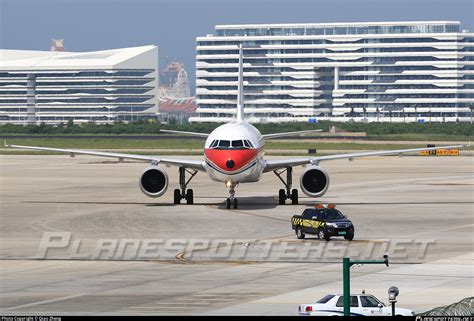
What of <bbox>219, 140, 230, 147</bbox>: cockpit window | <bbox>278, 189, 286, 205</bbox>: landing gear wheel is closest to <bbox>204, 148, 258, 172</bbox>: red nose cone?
<bbox>219, 140, 230, 147</bbox>: cockpit window

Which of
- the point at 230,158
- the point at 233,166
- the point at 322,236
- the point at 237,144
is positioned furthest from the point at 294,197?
the point at 322,236

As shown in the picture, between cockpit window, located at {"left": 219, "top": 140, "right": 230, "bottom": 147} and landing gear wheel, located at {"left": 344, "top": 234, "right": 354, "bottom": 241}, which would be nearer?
landing gear wheel, located at {"left": 344, "top": 234, "right": 354, "bottom": 241}

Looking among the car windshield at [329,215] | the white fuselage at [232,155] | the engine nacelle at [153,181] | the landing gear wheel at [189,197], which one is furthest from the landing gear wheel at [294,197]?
the car windshield at [329,215]

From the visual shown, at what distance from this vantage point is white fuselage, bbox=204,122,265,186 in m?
59.9

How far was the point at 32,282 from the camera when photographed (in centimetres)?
3603

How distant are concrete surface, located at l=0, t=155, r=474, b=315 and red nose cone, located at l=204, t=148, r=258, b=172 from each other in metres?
2.44

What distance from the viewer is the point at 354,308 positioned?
90.1 ft

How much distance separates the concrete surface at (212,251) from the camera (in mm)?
32656

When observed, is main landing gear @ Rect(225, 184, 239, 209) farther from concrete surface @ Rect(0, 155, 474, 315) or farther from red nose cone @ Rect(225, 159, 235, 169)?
red nose cone @ Rect(225, 159, 235, 169)

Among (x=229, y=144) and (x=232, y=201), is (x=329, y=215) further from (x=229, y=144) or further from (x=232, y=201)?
(x=232, y=201)

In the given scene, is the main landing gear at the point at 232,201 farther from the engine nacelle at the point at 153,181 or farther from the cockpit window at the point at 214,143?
the engine nacelle at the point at 153,181

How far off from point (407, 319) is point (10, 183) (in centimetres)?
7111

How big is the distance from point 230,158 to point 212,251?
16.5 m

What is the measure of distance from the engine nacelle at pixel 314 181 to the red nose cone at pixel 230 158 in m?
4.20
